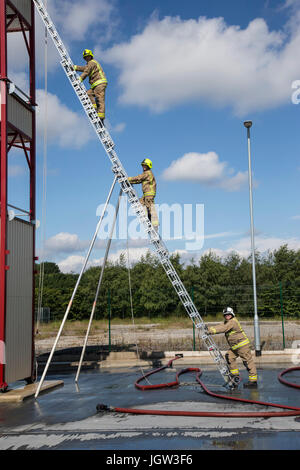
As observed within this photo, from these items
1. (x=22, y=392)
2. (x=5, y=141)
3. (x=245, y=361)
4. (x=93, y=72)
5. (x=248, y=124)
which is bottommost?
(x=22, y=392)

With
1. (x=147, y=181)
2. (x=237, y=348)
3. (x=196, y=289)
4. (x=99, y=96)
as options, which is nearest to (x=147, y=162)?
(x=147, y=181)

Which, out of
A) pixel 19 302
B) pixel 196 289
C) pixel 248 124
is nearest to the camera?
pixel 19 302

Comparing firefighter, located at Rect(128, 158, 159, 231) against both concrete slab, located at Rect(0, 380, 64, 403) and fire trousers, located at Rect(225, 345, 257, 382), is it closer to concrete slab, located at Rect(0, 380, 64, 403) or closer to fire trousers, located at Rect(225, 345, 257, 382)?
fire trousers, located at Rect(225, 345, 257, 382)

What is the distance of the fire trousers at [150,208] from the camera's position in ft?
39.4

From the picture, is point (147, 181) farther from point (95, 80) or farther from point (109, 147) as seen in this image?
point (95, 80)

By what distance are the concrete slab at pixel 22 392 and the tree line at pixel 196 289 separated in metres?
11.3

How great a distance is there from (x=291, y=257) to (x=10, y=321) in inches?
1575

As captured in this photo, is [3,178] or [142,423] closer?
[142,423]

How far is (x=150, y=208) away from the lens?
39.9ft

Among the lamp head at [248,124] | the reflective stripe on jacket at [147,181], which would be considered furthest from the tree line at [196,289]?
the reflective stripe on jacket at [147,181]

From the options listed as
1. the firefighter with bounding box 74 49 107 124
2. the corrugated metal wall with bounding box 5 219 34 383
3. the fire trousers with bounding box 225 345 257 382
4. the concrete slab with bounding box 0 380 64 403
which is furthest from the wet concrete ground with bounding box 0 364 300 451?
the firefighter with bounding box 74 49 107 124

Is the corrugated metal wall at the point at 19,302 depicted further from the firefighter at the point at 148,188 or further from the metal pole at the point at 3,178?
the firefighter at the point at 148,188

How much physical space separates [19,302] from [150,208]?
4.30m
